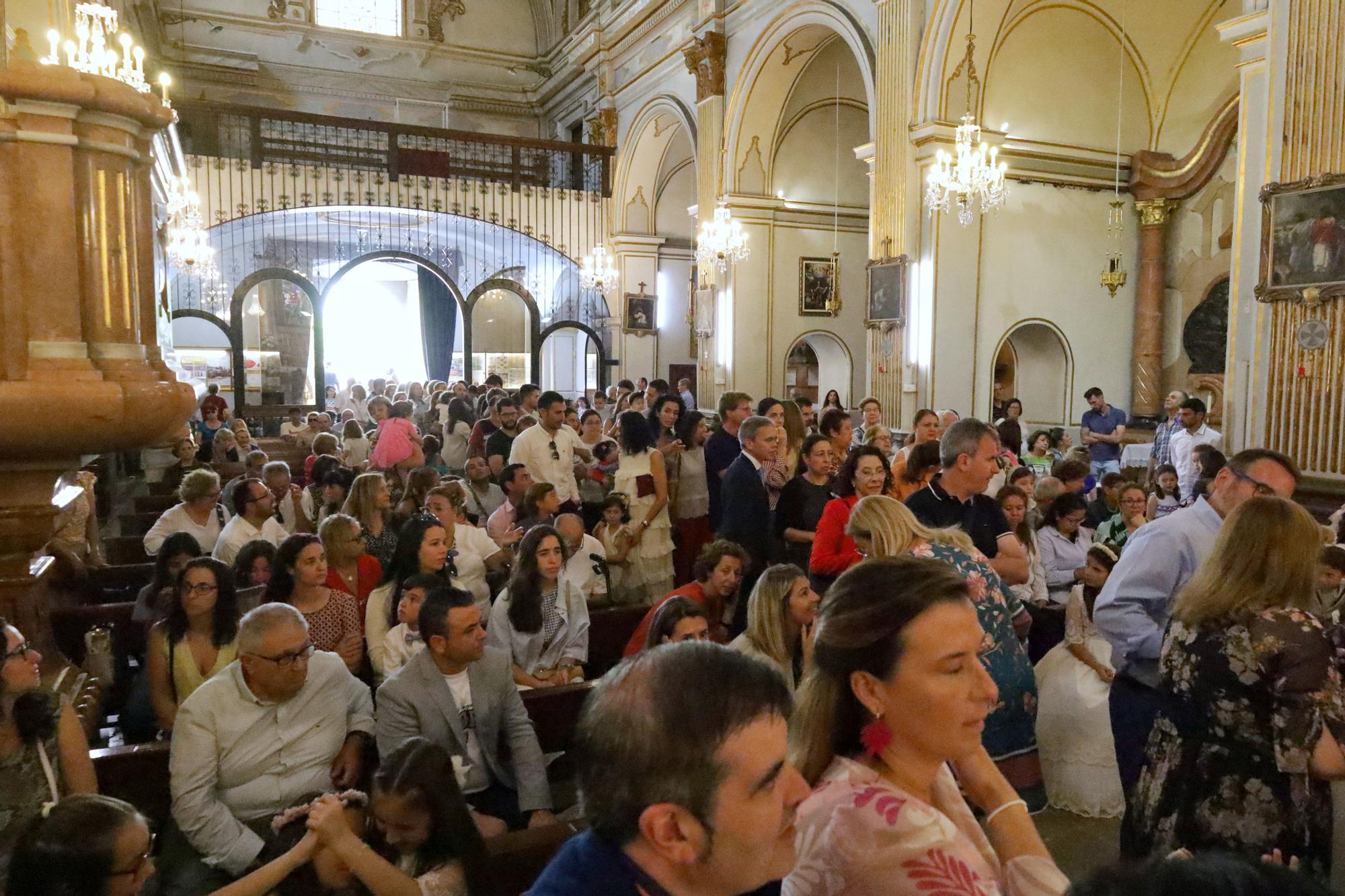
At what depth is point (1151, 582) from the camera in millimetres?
2770

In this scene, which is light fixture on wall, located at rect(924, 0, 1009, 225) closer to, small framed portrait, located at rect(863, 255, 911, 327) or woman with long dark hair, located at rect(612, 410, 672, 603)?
small framed portrait, located at rect(863, 255, 911, 327)

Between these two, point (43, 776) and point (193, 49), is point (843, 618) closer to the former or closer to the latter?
point (43, 776)

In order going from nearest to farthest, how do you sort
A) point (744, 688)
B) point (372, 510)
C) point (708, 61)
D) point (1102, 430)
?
point (744, 688)
point (372, 510)
point (1102, 430)
point (708, 61)

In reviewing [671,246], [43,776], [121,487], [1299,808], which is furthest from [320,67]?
[1299,808]

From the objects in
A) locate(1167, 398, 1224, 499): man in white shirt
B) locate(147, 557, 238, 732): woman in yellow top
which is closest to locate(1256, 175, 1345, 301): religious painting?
locate(1167, 398, 1224, 499): man in white shirt

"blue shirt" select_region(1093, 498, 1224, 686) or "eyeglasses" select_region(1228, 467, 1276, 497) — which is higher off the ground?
"eyeglasses" select_region(1228, 467, 1276, 497)

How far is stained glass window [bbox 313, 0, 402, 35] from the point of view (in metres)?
19.0

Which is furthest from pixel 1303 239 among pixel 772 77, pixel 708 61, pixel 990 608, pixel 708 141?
pixel 708 61

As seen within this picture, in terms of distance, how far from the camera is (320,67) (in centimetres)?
1875

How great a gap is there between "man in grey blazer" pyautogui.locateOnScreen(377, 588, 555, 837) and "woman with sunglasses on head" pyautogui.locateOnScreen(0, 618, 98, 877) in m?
0.84

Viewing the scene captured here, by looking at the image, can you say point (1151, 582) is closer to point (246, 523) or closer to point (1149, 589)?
point (1149, 589)

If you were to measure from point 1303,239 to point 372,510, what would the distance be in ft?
20.5

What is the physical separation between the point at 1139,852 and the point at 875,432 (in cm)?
440

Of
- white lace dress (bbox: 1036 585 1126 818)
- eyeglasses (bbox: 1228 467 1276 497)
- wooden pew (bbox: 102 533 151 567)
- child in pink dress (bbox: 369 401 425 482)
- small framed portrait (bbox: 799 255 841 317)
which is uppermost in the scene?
small framed portrait (bbox: 799 255 841 317)
